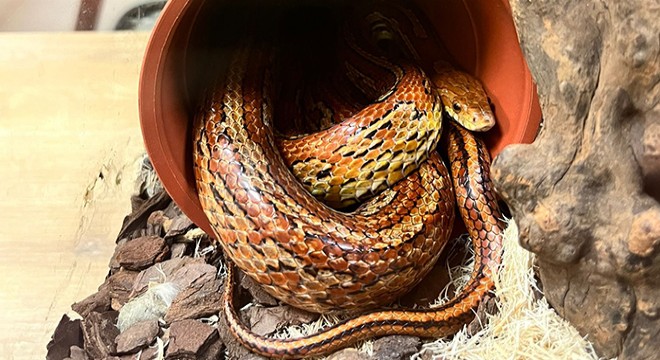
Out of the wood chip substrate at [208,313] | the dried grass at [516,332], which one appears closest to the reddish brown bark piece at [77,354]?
the wood chip substrate at [208,313]

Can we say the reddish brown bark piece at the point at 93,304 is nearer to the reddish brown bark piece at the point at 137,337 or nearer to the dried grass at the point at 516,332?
the reddish brown bark piece at the point at 137,337

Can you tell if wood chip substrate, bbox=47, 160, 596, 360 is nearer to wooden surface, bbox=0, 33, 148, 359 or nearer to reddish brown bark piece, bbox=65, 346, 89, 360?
reddish brown bark piece, bbox=65, 346, 89, 360

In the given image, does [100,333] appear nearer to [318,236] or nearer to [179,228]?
[179,228]

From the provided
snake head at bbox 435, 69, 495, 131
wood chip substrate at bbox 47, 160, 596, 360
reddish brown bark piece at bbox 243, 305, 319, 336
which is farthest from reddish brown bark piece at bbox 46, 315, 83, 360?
snake head at bbox 435, 69, 495, 131

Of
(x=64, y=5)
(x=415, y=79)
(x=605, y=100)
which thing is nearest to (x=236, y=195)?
(x=415, y=79)

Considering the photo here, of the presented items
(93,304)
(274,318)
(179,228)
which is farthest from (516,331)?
(93,304)
